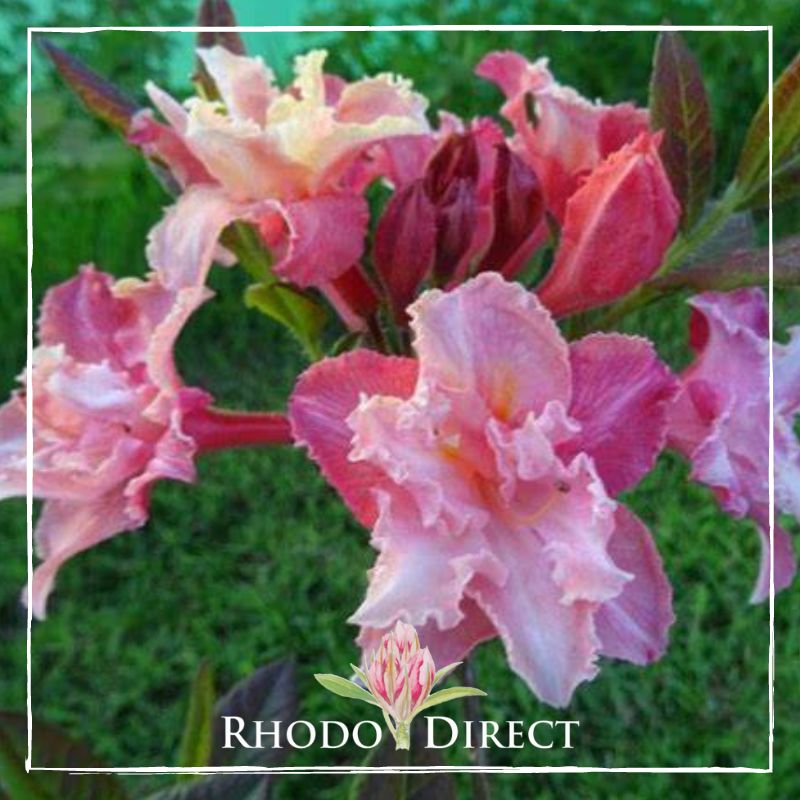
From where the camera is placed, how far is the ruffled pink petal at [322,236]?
429mm

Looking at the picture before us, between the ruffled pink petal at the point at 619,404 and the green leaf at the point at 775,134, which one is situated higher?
the green leaf at the point at 775,134

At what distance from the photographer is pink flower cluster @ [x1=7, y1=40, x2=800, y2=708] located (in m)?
0.43

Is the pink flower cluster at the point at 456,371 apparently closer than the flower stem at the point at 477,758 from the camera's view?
Yes

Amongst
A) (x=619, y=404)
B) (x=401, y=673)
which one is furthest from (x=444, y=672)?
(x=619, y=404)

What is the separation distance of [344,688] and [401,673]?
1.9 inches

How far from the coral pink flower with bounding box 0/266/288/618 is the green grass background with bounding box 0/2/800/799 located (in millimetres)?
56

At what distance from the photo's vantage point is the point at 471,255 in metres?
0.45

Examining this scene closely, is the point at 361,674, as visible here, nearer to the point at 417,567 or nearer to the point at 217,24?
the point at 417,567

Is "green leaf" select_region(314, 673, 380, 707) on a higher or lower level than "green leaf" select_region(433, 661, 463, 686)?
lower

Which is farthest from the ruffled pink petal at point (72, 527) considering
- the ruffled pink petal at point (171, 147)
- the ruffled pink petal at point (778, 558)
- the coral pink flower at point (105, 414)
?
the ruffled pink petal at point (778, 558)

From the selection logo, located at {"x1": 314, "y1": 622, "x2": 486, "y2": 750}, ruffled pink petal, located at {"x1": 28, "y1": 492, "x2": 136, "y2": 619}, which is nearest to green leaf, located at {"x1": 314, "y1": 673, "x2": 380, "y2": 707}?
logo, located at {"x1": 314, "y1": 622, "x2": 486, "y2": 750}

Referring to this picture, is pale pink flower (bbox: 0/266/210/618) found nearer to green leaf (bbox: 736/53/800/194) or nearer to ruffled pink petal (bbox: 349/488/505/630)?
ruffled pink petal (bbox: 349/488/505/630)

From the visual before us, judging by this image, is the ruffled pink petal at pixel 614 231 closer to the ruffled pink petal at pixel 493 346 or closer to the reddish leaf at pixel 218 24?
the ruffled pink petal at pixel 493 346

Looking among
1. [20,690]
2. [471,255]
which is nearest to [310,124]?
[471,255]
